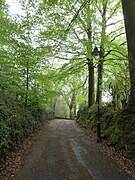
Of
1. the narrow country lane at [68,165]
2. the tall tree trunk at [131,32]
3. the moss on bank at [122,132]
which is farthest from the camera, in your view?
the tall tree trunk at [131,32]

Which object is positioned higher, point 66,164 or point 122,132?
point 122,132

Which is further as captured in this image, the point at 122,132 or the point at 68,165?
the point at 122,132

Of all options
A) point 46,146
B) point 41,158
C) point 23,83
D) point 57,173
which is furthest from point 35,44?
point 57,173

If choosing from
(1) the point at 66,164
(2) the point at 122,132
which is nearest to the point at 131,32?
(2) the point at 122,132

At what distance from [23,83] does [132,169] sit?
8858 mm

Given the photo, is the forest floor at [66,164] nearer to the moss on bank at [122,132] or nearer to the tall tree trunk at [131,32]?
the moss on bank at [122,132]

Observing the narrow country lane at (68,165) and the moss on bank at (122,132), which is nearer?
the narrow country lane at (68,165)

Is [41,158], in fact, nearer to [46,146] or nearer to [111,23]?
[46,146]

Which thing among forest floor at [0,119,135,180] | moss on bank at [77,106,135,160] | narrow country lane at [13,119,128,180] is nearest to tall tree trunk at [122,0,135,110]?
moss on bank at [77,106,135,160]

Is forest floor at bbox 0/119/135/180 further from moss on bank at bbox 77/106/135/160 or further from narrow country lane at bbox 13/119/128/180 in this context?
moss on bank at bbox 77/106/135/160

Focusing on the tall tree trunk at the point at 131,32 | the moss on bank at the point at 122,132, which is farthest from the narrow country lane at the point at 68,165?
the tall tree trunk at the point at 131,32

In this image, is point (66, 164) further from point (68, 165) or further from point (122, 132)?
point (122, 132)

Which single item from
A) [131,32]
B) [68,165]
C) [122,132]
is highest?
[131,32]

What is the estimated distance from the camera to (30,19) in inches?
516
